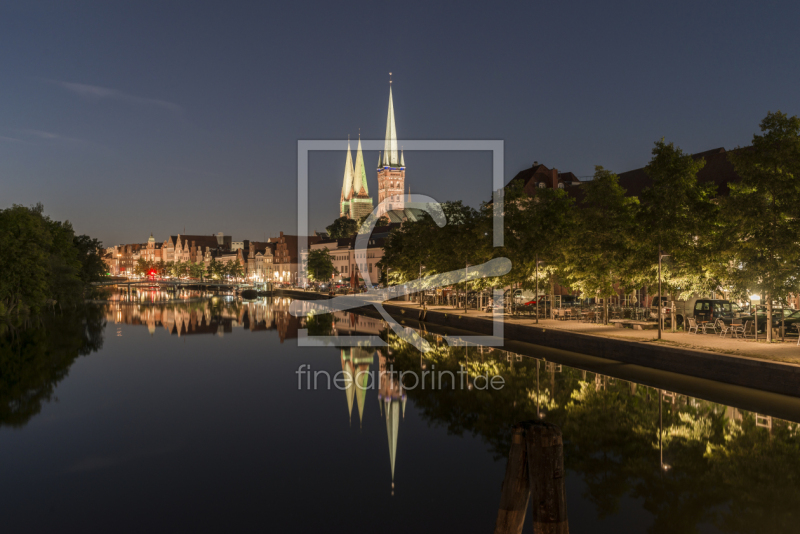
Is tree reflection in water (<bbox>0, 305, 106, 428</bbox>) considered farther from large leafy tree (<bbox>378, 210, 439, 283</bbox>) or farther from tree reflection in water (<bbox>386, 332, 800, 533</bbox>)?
large leafy tree (<bbox>378, 210, 439, 283</bbox>)

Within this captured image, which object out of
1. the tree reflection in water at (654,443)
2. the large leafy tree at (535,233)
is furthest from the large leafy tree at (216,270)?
the tree reflection in water at (654,443)

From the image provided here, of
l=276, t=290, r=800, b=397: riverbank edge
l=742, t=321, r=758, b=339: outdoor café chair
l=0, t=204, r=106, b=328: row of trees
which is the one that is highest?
l=0, t=204, r=106, b=328: row of trees

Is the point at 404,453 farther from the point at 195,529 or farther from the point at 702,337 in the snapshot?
the point at 702,337

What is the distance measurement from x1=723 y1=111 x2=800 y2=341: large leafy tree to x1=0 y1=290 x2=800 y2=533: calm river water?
18.0 ft

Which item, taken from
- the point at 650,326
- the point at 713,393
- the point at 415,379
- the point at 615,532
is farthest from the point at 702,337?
the point at 615,532

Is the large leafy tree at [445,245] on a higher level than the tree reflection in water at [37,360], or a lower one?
higher

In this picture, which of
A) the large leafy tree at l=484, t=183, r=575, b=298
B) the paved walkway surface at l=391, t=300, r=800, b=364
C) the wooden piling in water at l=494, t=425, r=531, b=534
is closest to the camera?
the wooden piling in water at l=494, t=425, r=531, b=534

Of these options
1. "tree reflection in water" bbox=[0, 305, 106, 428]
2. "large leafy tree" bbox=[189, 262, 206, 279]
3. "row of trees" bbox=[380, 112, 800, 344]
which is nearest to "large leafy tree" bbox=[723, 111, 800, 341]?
"row of trees" bbox=[380, 112, 800, 344]

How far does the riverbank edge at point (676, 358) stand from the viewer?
57.8ft

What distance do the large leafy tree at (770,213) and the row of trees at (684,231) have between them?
3 centimetres

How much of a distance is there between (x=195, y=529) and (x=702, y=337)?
881 inches

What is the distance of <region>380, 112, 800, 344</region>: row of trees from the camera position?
22.9 meters

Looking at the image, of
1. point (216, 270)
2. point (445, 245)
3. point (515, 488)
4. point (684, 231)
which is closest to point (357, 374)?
point (684, 231)

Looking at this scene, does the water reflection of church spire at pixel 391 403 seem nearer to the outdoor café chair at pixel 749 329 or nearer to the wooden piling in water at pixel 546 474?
the wooden piling in water at pixel 546 474
